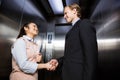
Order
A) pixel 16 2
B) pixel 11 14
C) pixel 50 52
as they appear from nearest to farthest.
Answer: pixel 11 14 < pixel 16 2 < pixel 50 52

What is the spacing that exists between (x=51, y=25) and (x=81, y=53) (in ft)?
8.22

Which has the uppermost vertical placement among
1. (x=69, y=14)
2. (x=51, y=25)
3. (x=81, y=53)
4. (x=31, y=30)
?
(x=51, y=25)

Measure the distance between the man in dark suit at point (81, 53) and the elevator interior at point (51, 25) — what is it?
1.11 feet

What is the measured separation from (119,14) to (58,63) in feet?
3.29

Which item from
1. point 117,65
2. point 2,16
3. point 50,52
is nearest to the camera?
point 117,65

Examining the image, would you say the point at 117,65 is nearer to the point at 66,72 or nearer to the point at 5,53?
the point at 66,72

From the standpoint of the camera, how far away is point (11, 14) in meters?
2.64

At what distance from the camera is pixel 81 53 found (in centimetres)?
176

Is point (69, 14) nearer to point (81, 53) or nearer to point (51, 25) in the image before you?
point (81, 53)

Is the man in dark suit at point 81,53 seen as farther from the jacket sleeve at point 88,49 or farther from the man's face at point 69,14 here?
the man's face at point 69,14

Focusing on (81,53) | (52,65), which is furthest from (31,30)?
(81,53)

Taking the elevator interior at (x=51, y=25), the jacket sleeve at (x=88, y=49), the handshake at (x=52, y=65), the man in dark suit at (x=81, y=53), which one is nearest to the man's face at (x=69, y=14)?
the man in dark suit at (x=81, y=53)

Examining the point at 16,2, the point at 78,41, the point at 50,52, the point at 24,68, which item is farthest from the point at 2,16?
the point at 50,52

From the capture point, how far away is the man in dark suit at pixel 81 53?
1607 millimetres
